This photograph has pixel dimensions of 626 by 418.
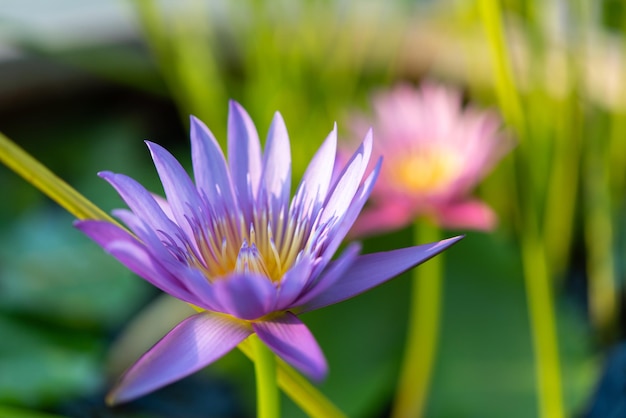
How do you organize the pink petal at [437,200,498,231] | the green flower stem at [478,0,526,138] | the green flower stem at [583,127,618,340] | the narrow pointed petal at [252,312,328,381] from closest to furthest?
the narrow pointed petal at [252,312,328,381] → the green flower stem at [478,0,526,138] → the pink petal at [437,200,498,231] → the green flower stem at [583,127,618,340]

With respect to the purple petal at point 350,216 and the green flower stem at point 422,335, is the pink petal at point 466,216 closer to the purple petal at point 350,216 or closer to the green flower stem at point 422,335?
the green flower stem at point 422,335

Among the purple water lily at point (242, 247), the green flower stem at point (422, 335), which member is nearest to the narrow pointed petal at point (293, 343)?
the purple water lily at point (242, 247)

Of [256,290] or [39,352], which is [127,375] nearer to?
[256,290]

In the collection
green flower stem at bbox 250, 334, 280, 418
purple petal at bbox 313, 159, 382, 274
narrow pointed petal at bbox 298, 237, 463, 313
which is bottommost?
green flower stem at bbox 250, 334, 280, 418

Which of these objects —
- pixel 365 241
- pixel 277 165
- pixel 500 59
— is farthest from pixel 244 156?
pixel 365 241

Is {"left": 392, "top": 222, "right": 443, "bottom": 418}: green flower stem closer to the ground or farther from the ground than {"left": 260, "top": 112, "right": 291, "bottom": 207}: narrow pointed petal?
closer to the ground

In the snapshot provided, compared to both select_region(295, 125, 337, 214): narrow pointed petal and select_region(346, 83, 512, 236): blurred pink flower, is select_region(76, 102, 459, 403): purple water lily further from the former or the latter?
select_region(346, 83, 512, 236): blurred pink flower

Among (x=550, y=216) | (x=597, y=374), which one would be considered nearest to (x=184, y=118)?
(x=550, y=216)

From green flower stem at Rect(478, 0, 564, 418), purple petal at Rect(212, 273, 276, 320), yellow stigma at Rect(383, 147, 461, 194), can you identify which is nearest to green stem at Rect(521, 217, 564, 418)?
green flower stem at Rect(478, 0, 564, 418)
